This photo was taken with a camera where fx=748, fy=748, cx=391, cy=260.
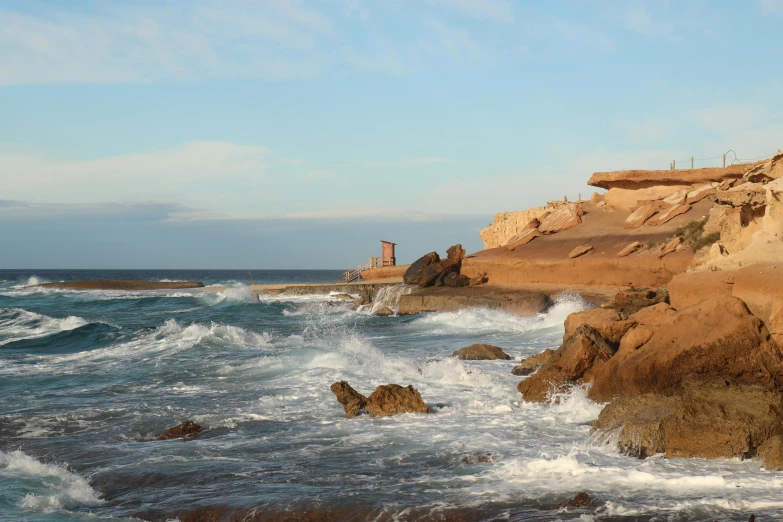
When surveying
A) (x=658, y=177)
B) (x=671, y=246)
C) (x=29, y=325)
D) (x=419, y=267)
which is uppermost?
(x=658, y=177)

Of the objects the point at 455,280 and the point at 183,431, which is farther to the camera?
the point at 455,280

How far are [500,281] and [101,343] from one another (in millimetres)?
14756

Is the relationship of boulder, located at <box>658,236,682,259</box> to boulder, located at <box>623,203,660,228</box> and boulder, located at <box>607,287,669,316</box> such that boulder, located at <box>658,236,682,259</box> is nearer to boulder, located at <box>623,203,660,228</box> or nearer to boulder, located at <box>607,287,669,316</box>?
boulder, located at <box>623,203,660,228</box>

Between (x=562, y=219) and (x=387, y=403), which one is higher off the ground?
(x=562, y=219)

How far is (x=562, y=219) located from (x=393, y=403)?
898 inches

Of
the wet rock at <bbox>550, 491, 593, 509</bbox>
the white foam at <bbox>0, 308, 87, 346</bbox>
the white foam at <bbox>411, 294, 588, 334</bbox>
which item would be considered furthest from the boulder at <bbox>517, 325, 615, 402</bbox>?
the white foam at <bbox>0, 308, 87, 346</bbox>

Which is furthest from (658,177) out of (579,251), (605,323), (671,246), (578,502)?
(578,502)

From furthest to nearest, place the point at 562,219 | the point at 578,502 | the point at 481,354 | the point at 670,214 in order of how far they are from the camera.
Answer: the point at 562,219 < the point at 670,214 < the point at 481,354 < the point at 578,502

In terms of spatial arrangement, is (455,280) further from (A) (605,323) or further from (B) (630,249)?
(A) (605,323)

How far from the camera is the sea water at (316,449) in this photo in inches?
256

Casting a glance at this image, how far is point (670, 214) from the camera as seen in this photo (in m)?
27.0

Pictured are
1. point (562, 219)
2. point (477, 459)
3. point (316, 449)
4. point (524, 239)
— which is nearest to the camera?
point (477, 459)

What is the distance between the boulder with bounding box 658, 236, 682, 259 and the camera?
75.9 feet

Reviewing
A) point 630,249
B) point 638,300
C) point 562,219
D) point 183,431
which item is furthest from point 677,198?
point 183,431
